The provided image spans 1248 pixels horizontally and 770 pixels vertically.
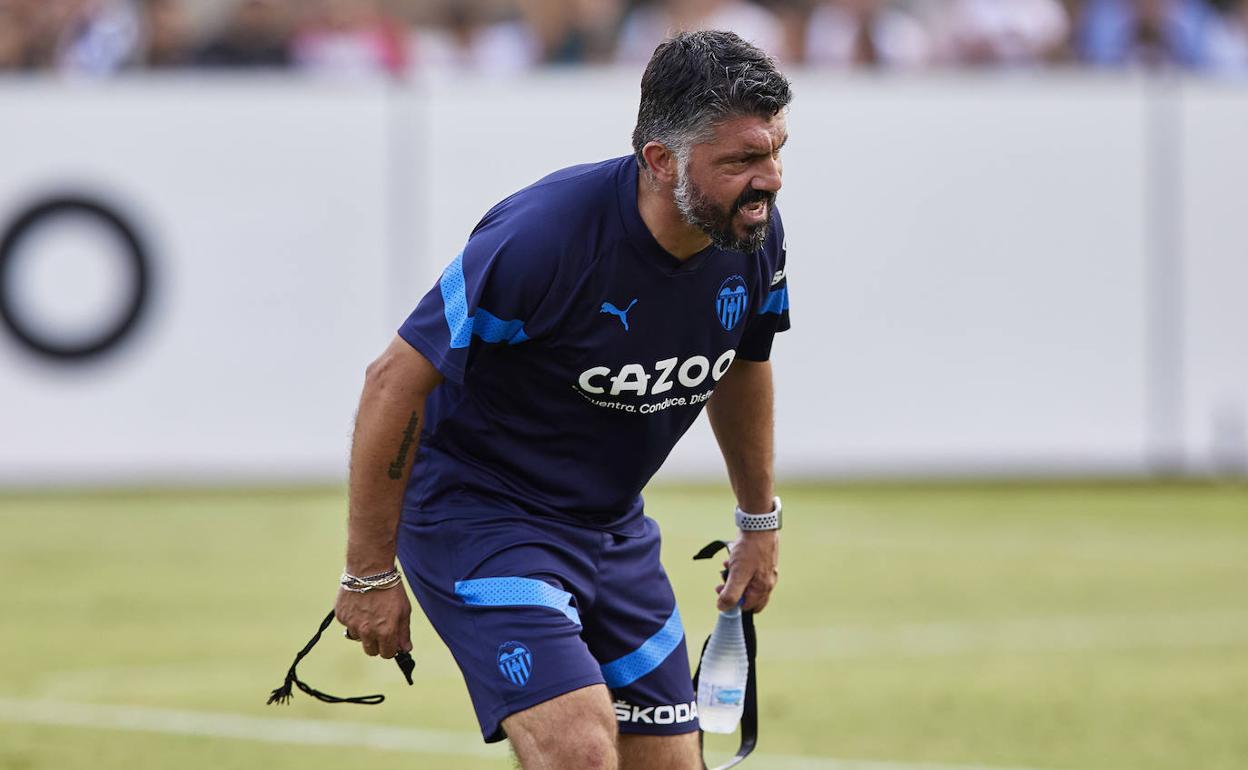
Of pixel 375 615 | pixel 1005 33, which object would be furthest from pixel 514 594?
pixel 1005 33

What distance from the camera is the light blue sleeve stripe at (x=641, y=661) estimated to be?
5402 millimetres

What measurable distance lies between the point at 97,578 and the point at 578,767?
7.31 meters

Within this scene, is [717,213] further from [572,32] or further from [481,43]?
[481,43]

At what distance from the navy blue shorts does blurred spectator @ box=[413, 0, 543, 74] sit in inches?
423

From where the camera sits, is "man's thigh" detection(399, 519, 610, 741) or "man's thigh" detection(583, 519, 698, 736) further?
"man's thigh" detection(583, 519, 698, 736)

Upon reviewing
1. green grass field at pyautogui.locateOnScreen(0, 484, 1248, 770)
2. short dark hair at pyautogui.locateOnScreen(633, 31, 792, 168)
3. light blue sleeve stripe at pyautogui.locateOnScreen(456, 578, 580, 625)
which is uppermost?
short dark hair at pyautogui.locateOnScreen(633, 31, 792, 168)

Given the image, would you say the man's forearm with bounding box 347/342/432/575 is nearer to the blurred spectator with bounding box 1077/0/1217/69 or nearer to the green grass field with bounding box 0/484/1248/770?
the green grass field with bounding box 0/484/1248/770

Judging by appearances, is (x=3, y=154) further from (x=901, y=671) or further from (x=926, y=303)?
(x=901, y=671)

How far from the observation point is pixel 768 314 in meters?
5.43

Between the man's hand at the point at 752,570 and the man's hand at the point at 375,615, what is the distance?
1.19 metres

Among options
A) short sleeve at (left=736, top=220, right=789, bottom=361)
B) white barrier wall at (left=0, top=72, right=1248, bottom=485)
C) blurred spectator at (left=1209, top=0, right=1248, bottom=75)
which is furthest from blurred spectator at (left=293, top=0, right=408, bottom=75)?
short sleeve at (left=736, top=220, right=789, bottom=361)

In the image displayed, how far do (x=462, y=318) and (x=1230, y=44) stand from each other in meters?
12.7

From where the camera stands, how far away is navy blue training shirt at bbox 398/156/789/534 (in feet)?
15.9

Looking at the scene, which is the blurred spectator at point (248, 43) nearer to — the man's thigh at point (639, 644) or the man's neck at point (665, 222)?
the man's thigh at point (639, 644)
